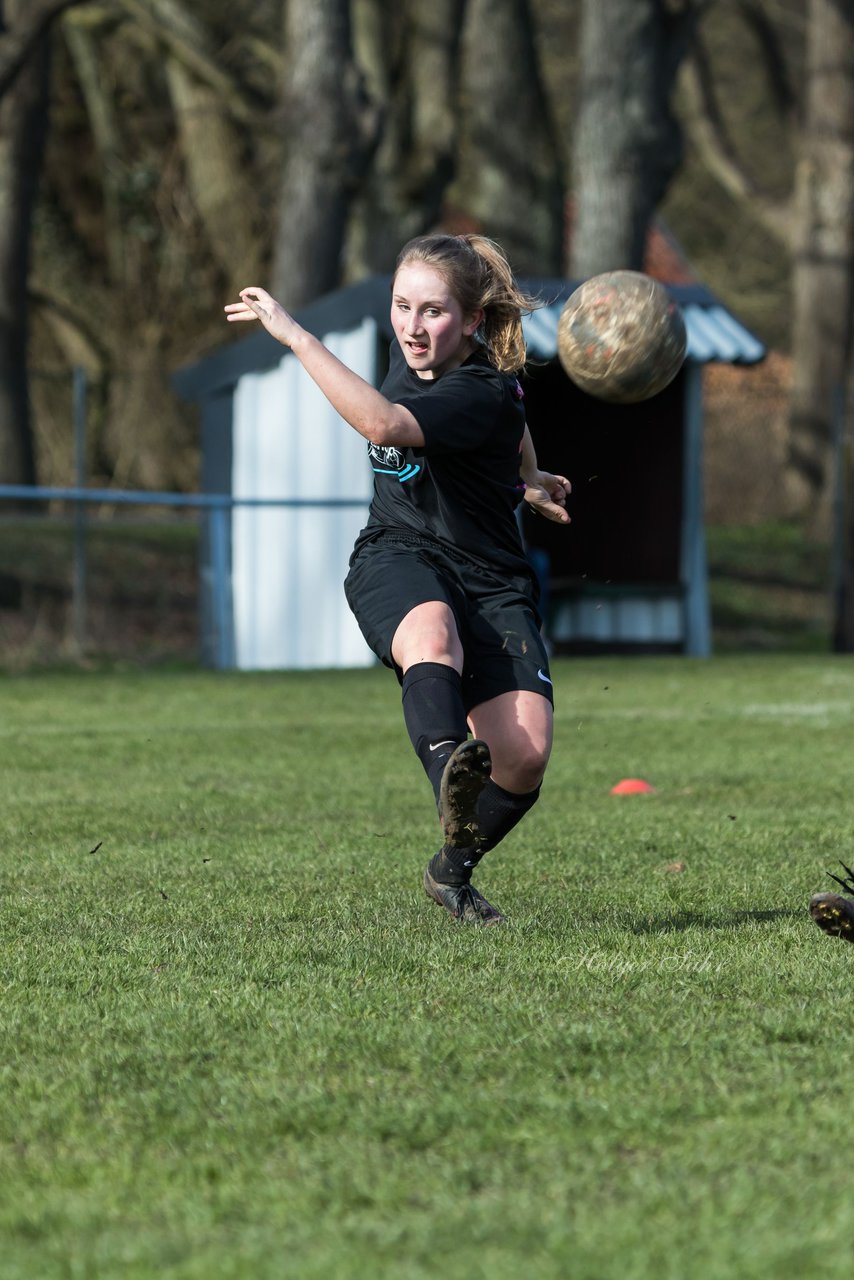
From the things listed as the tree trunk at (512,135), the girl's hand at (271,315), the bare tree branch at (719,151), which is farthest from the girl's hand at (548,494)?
the bare tree branch at (719,151)

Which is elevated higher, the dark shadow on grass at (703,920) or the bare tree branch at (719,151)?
the bare tree branch at (719,151)

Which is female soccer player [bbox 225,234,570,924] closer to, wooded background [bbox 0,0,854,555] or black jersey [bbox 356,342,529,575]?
black jersey [bbox 356,342,529,575]

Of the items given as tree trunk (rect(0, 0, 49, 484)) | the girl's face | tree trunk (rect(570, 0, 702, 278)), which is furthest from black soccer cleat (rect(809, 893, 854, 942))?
tree trunk (rect(0, 0, 49, 484))

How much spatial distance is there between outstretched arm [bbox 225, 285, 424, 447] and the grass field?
131cm

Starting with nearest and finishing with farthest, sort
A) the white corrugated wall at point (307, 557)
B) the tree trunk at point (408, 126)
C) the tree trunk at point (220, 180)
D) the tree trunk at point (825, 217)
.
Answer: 1. the white corrugated wall at point (307, 557)
2. the tree trunk at point (408, 126)
3. the tree trunk at point (825, 217)
4. the tree trunk at point (220, 180)

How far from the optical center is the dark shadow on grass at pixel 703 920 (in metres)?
5.18

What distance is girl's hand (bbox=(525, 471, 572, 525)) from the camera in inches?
216

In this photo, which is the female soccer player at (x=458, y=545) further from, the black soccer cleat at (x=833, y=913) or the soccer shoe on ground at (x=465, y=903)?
the black soccer cleat at (x=833, y=913)

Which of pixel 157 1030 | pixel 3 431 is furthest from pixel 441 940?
pixel 3 431

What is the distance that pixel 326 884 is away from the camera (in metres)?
5.98

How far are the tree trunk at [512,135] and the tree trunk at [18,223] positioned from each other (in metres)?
5.55

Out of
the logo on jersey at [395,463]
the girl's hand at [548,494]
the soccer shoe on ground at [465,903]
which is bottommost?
the soccer shoe on ground at [465,903]

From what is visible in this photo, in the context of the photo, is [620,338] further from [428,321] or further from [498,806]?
[498,806]

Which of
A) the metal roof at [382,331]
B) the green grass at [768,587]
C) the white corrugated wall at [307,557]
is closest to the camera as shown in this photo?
the metal roof at [382,331]
